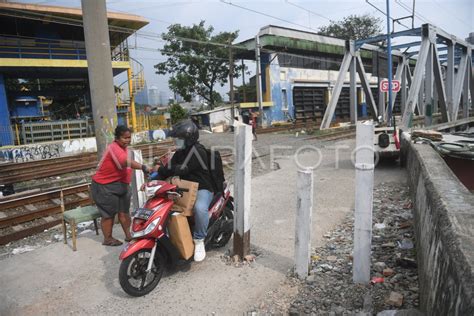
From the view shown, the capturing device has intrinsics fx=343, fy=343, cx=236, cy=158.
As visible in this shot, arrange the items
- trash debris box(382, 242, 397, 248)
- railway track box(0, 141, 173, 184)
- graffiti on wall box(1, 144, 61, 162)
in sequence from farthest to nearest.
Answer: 1. graffiti on wall box(1, 144, 61, 162)
2. railway track box(0, 141, 173, 184)
3. trash debris box(382, 242, 397, 248)

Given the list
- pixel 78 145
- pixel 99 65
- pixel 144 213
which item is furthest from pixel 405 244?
pixel 78 145

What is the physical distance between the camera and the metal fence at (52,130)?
17.7 m

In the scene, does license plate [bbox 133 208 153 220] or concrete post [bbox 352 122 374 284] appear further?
license plate [bbox 133 208 153 220]

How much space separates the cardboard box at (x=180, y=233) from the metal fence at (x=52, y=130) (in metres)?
17.3

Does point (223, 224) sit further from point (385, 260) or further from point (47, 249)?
point (47, 249)

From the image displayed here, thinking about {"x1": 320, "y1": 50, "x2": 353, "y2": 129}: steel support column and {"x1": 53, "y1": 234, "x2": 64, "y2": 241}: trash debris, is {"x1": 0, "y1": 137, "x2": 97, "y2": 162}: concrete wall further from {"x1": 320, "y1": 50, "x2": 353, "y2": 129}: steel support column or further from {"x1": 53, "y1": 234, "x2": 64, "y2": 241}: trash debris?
{"x1": 320, "y1": 50, "x2": 353, "y2": 129}: steel support column

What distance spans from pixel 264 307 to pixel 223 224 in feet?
4.28

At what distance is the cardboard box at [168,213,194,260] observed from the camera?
3431 mm

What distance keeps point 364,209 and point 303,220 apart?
0.58 meters

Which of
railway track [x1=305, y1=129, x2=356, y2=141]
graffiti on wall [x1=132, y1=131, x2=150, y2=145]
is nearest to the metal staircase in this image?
graffiti on wall [x1=132, y1=131, x2=150, y2=145]

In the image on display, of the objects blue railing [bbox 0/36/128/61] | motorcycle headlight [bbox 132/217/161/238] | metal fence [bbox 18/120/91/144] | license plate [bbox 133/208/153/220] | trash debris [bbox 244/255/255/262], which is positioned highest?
blue railing [bbox 0/36/128/61]

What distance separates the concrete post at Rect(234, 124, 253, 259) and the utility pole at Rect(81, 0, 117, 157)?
8.53 feet

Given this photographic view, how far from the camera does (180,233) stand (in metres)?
3.43

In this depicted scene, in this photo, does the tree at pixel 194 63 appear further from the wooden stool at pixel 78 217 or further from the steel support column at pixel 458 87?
the wooden stool at pixel 78 217
